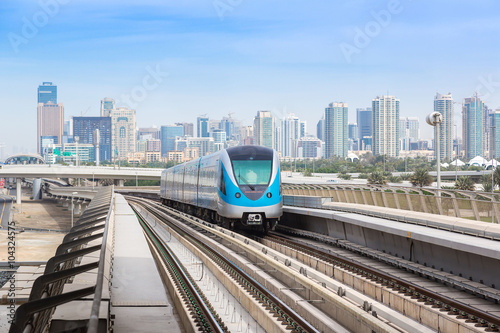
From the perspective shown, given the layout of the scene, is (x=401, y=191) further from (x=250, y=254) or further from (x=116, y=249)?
(x=116, y=249)

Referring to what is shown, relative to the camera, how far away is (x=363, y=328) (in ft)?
30.1

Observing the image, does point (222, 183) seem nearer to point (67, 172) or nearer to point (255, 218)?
point (255, 218)

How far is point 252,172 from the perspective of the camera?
22.9m

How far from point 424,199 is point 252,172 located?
6750 millimetres

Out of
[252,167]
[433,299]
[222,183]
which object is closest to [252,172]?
[252,167]

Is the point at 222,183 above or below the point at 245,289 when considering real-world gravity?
above

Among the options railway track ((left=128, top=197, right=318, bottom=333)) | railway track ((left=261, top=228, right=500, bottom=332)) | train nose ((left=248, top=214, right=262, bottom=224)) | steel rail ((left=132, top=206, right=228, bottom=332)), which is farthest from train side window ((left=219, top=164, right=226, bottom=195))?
railway track ((left=261, top=228, right=500, bottom=332))

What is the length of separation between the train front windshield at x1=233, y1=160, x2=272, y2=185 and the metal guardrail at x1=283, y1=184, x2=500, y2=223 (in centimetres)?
372

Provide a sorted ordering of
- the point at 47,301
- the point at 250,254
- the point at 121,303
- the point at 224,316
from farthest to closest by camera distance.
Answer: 1. the point at 250,254
2. the point at 224,316
3. the point at 121,303
4. the point at 47,301

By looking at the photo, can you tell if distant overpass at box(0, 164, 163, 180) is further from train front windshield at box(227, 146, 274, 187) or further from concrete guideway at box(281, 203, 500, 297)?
concrete guideway at box(281, 203, 500, 297)

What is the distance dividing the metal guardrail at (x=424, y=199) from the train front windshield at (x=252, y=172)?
372 cm

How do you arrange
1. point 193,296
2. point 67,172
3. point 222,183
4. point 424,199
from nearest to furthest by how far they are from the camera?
point 193,296 → point 424,199 → point 222,183 → point 67,172

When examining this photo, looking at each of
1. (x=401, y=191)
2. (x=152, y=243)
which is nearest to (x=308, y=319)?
(x=401, y=191)

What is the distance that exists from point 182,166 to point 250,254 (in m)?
21.5
